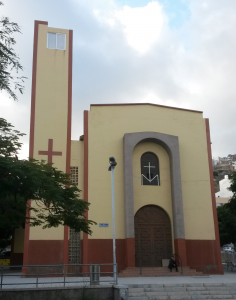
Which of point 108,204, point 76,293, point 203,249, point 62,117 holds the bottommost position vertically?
point 76,293

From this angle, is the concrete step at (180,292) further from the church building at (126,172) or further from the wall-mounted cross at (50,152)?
the wall-mounted cross at (50,152)

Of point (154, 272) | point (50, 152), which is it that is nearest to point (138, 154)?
point (50, 152)

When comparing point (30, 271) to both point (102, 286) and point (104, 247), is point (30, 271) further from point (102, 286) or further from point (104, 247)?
point (102, 286)

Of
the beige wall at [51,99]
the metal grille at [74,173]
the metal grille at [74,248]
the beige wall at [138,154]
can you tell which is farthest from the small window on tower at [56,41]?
the metal grille at [74,248]

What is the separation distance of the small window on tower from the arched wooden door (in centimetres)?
1102

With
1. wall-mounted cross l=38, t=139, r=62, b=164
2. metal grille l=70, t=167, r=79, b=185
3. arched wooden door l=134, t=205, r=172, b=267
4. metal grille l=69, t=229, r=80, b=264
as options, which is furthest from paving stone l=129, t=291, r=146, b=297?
wall-mounted cross l=38, t=139, r=62, b=164

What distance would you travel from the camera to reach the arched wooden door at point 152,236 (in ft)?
66.9

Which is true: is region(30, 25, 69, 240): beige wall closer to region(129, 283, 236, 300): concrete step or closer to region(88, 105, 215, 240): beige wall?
Result: region(88, 105, 215, 240): beige wall

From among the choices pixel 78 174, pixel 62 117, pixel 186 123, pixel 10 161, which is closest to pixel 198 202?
pixel 186 123

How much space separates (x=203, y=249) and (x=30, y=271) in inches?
378

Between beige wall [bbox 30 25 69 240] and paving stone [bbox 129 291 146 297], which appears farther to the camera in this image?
beige wall [bbox 30 25 69 240]

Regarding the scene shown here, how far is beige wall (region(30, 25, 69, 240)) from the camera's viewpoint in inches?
815

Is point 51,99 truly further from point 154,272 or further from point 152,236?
point 154,272

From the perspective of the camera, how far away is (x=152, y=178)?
72.0ft
